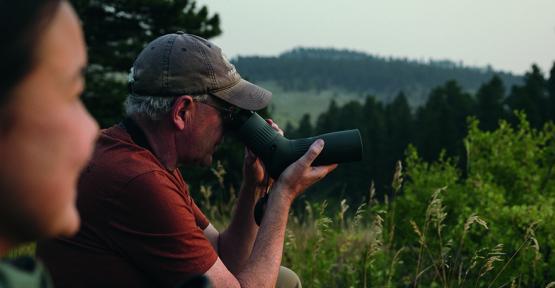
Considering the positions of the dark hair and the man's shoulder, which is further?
the man's shoulder

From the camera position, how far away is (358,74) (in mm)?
152125

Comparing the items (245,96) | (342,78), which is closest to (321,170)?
(245,96)

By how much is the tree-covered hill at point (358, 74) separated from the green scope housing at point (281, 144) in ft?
451

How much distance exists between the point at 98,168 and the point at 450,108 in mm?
38785

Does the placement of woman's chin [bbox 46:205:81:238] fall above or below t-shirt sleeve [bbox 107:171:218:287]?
above

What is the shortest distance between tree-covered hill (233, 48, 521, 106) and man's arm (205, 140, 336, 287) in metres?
138

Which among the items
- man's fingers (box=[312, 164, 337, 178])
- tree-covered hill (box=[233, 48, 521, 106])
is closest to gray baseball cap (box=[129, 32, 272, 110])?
man's fingers (box=[312, 164, 337, 178])

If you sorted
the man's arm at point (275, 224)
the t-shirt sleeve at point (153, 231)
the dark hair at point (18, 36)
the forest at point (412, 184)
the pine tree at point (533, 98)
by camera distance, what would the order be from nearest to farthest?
the dark hair at point (18, 36), the t-shirt sleeve at point (153, 231), the man's arm at point (275, 224), the forest at point (412, 184), the pine tree at point (533, 98)

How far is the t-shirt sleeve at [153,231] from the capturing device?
2197 millimetres

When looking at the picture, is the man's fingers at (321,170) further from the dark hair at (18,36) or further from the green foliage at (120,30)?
the green foliage at (120,30)

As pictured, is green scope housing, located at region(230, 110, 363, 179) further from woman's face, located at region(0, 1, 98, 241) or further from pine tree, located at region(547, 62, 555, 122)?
pine tree, located at region(547, 62, 555, 122)

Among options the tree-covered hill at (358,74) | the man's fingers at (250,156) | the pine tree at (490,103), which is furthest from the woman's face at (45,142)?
the tree-covered hill at (358,74)

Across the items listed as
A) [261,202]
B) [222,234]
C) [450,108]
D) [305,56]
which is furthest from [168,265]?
[305,56]

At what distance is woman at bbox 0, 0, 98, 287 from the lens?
0.87 metres
